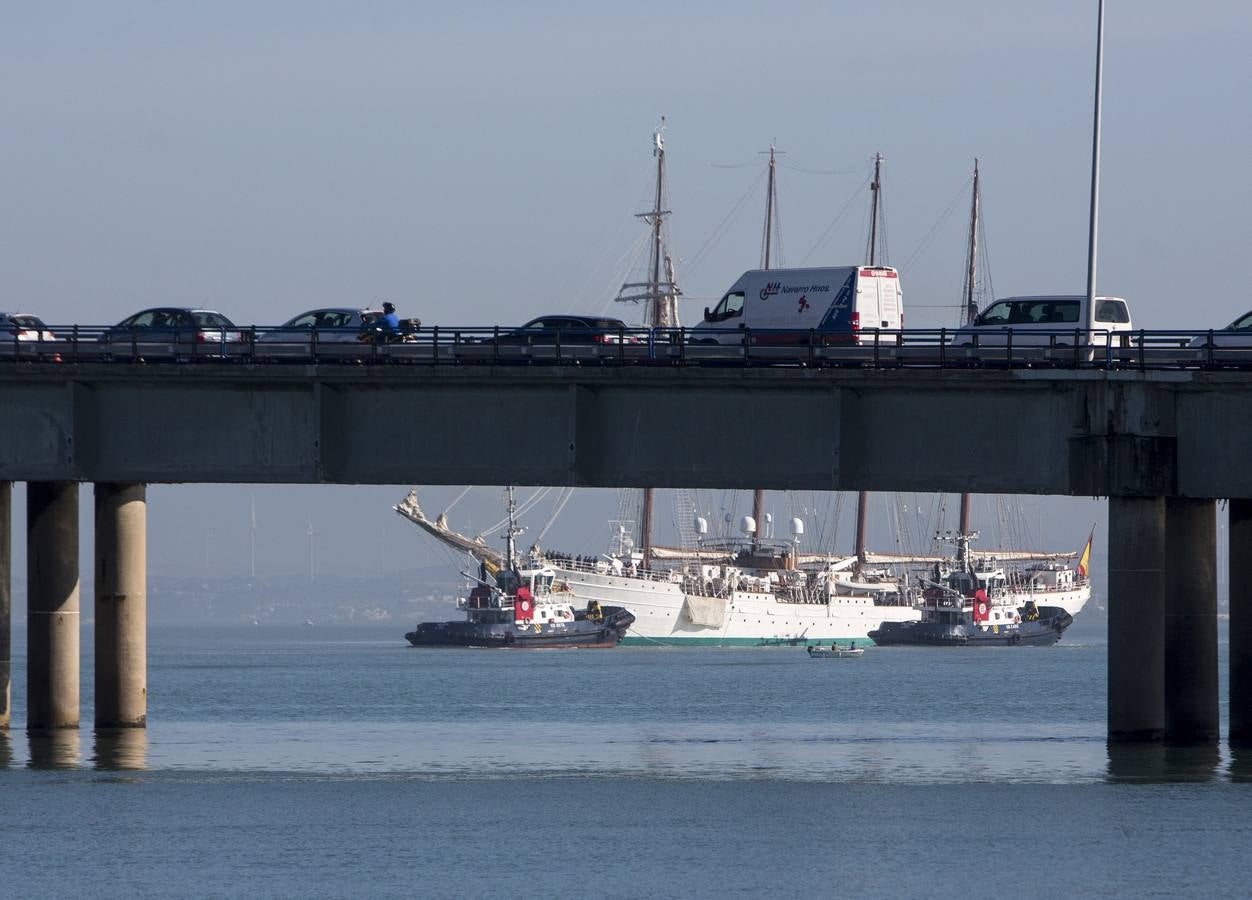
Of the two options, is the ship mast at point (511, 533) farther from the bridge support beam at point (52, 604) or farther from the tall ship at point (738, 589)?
the bridge support beam at point (52, 604)

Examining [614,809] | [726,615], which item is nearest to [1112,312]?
[614,809]

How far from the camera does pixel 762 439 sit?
47.9 m

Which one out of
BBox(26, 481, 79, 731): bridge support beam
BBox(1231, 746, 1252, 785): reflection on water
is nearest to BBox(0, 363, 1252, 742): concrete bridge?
BBox(1231, 746, 1252, 785): reflection on water

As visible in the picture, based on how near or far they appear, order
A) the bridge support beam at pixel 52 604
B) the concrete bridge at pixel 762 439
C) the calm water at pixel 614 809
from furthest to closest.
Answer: the bridge support beam at pixel 52 604
the concrete bridge at pixel 762 439
the calm water at pixel 614 809

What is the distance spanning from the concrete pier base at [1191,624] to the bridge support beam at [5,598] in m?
31.0

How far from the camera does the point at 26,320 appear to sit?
59656 millimetres

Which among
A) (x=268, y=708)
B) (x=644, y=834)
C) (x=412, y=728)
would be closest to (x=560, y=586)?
(x=268, y=708)

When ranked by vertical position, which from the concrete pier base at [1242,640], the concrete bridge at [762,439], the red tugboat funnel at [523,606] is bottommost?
the red tugboat funnel at [523,606]

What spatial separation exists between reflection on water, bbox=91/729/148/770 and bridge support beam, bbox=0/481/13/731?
10.0ft

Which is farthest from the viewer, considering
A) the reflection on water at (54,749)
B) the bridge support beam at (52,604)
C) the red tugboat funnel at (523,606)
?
the red tugboat funnel at (523,606)

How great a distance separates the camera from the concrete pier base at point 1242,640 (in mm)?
50531

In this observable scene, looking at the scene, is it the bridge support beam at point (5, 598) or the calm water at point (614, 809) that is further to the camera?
the bridge support beam at point (5, 598)

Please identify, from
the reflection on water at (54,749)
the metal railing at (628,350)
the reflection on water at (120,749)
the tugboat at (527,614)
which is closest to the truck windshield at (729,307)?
the metal railing at (628,350)

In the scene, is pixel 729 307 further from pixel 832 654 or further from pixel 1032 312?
pixel 832 654
